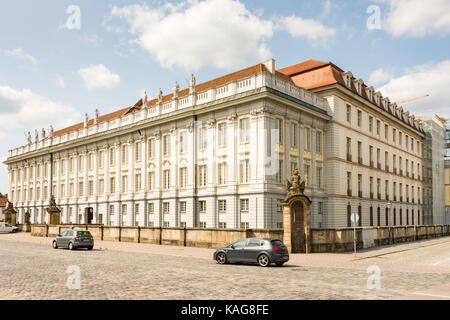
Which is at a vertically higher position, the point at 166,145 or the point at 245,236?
the point at 166,145

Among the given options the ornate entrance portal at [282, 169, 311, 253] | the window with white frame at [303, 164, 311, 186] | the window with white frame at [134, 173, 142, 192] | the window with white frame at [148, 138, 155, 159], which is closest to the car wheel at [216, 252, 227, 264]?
the ornate entrance portal at [282, 169, 311, 253]

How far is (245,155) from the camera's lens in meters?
41.3

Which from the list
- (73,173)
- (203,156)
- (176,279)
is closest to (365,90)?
(203,156)

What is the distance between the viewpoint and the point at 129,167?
54844 mm

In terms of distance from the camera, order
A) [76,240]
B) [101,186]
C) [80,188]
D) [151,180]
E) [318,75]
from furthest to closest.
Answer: [80,188] < [101,186] < [151,180] < [318,75] < [76,240]

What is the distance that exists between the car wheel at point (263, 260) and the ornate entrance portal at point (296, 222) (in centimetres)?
754

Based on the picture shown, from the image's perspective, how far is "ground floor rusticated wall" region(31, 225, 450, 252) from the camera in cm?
2972

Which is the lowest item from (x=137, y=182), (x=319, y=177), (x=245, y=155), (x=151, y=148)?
(x=137, y=182)

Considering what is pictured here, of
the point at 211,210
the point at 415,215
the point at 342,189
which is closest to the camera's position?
the point at 211,210

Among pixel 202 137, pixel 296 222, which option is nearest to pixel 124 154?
pixel 202 137

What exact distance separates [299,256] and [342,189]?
23.0 m

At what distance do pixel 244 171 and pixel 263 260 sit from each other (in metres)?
20.4

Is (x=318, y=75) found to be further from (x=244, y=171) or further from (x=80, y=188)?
(x=80, y=188)
